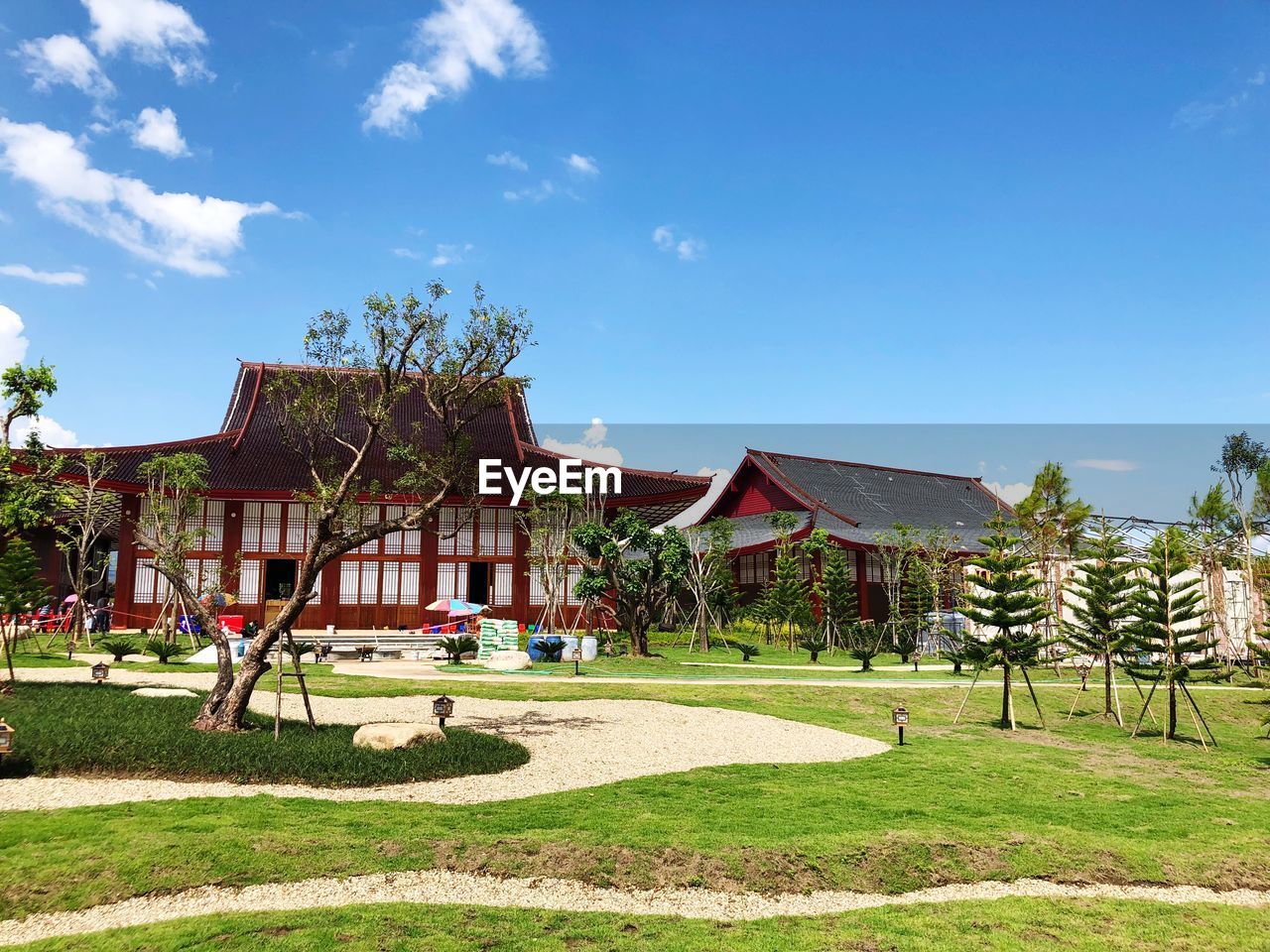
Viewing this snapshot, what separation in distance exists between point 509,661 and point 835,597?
12681mm

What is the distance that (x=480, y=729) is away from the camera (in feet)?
42.3

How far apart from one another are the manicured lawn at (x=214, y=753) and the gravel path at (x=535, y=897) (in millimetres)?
3083

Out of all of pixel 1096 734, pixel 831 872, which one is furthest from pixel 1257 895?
pixel 1096 734

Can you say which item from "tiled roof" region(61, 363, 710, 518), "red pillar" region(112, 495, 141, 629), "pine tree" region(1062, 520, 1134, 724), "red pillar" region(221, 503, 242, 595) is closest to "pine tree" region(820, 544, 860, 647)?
"tiled roof" region(61, 363, 710, 518)

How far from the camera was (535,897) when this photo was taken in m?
6.51

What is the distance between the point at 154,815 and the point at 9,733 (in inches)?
101

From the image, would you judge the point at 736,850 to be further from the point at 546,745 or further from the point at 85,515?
the point at 85,515

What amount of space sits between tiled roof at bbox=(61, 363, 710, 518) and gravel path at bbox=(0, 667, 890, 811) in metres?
13.2

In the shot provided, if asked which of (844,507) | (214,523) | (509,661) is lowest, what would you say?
(509,661)

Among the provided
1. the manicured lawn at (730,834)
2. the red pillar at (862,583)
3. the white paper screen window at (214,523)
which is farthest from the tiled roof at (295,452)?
the manicured lawn at (730,834)

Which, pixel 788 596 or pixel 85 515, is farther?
pixel 788 596

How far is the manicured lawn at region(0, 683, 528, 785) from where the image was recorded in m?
9.32

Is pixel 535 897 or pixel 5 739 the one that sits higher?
pixel 5 739

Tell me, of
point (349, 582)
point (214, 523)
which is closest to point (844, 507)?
point (349, 582)
